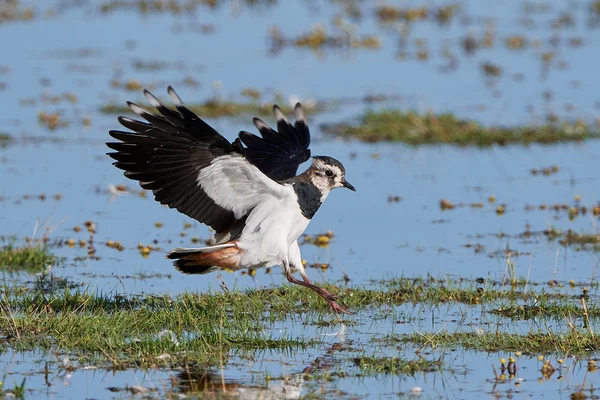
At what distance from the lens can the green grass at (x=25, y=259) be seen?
9281mm

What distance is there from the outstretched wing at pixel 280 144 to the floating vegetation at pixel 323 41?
37.9 feet

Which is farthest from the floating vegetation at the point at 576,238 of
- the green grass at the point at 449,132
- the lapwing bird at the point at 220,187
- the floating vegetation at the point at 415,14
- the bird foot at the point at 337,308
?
the floating vegetation at the point at 415,14

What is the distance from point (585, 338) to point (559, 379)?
1.91ft

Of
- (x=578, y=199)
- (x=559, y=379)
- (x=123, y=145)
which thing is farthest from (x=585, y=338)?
(x=578, y=199)

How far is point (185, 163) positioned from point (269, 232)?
78 centimetres

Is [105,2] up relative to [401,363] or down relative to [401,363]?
up

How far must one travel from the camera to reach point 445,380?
648 cm

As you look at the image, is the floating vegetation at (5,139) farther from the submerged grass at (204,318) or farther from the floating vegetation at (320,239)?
the submerged grass at (204,318)

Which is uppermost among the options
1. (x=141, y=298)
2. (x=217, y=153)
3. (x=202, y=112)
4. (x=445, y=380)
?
(x=202, y=112)

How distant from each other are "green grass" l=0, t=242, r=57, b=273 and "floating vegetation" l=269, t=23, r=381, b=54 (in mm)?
11644

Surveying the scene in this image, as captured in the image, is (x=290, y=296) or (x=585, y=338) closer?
(x=585, y=338)

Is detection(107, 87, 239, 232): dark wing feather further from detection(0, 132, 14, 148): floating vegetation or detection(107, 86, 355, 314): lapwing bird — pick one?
detection(0, 132, 14, 148): floating vegetation

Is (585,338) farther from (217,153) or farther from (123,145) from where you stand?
(123,145)

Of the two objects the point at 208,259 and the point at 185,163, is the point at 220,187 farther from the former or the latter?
the point at 208,259
